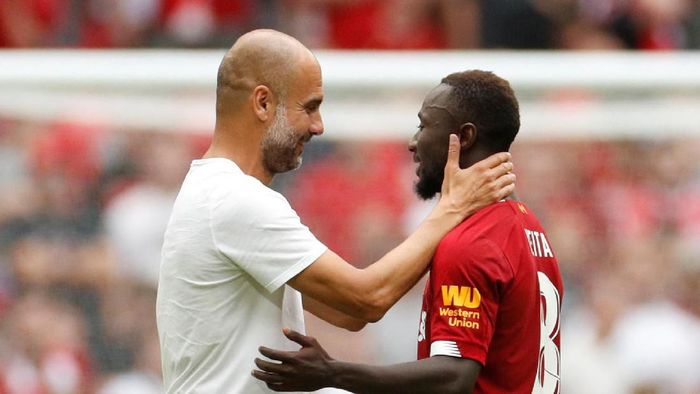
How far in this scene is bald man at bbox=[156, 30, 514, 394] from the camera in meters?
4.43

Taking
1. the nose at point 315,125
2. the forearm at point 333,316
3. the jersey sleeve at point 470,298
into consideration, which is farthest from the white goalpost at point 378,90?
the jersey sleeve at point 470,298

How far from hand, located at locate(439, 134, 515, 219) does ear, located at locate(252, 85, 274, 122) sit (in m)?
0.61

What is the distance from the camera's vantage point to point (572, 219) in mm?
8125

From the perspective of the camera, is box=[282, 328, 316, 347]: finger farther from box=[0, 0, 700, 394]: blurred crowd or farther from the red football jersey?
box=[0, 0, 700, 394]: blurred crowd

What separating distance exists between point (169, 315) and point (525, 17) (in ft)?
19.0

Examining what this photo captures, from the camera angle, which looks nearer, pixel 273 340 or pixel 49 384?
pixel 273 340

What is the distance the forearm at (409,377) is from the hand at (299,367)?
0.12 ft

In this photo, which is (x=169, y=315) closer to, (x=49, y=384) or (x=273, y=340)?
(x=273, y=340)

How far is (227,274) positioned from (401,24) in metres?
5.47

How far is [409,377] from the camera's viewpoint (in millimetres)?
4266

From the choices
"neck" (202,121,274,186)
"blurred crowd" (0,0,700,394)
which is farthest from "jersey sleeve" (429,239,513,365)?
"blurred crowd" (0,0,700,394)

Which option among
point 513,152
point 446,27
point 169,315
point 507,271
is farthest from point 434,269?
point 446,27

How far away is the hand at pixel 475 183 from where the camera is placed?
4441mm

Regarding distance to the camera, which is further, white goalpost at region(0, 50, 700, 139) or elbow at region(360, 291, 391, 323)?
white goalpost at region(0, 50, 700, 139)
